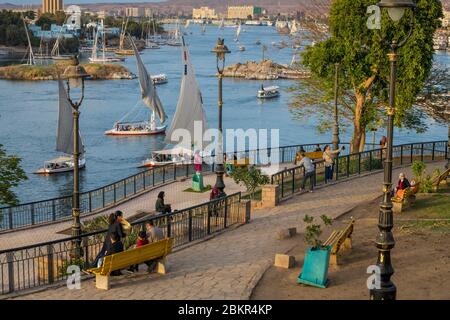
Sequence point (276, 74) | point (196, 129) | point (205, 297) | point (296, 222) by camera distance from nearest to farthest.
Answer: point (205, 297) < point (296, 222) < point (196, 129) < point (276, 74)

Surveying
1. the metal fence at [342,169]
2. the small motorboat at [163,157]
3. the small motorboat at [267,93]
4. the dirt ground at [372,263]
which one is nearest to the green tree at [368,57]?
the metal fence at [342,169]

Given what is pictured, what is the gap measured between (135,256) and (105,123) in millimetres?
69101

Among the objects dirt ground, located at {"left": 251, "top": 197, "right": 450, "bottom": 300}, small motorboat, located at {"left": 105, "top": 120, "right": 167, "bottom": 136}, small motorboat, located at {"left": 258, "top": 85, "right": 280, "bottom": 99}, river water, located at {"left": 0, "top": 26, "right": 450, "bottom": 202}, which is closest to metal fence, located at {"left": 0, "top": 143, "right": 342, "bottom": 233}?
dirt ground, located at {"left": 251, "top": 197, "right": 450, "bottom": 300}

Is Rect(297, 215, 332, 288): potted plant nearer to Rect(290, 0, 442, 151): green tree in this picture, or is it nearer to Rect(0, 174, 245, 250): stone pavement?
Rect(0, 174, 245, 250): stone pavement

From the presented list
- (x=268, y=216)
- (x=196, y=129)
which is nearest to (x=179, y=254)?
(x=268, y=216)

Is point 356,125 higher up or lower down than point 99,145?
higher up

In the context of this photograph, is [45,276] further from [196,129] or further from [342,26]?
[196,129]

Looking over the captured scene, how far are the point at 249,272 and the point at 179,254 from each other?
7.36 ft

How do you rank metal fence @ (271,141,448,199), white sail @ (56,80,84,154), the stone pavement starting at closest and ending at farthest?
the stone pavement < metal fence @ (271,141,448,199) < white sail @ (56,80,84,154)

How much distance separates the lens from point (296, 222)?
19.8 meters

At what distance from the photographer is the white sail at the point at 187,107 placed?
44094 mm

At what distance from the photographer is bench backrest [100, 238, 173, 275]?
1370cm

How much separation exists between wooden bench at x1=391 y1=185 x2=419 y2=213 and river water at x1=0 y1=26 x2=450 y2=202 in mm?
27022

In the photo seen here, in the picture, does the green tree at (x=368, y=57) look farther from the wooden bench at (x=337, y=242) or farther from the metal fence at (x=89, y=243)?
the wooden bench at (x=337, y=242)
